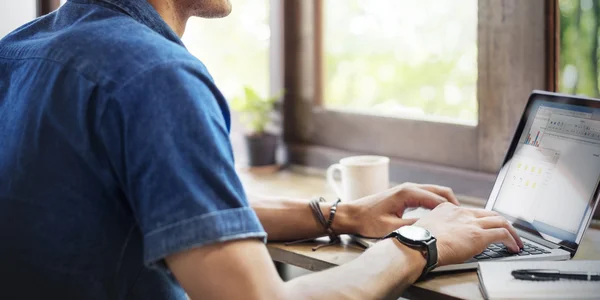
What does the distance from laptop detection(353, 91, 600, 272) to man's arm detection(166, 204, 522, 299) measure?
1.6 inches

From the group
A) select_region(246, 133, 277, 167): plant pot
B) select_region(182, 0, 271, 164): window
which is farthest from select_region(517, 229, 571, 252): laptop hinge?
select_region(182, 0, 271, 164): window

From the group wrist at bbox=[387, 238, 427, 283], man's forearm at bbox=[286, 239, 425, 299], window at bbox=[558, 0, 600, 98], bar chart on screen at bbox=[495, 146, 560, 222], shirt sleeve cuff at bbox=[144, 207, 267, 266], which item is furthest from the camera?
window at bbox=[558, 0, 600, 98]

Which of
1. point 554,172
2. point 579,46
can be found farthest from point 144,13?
point 579,46

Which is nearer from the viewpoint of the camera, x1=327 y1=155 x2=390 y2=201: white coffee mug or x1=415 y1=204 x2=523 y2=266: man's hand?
x1=415 y1=204 x2=523 y2=266: man's hand

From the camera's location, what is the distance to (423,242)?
1.15 m

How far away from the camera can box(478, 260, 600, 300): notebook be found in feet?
3.44

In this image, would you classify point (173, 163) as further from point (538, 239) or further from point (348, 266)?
point (538, 239)

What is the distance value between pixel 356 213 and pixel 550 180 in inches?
13.4

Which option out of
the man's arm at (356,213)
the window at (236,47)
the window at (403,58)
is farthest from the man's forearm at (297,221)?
the window at (236,47)

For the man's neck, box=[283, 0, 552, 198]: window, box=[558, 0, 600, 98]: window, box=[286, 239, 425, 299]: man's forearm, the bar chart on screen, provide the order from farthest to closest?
box=[283, 0, 552, 198]: window, box=[558, 0, 600, 98]: window, the bar chart on screen, the man's neck, box=[286, 239, 425, 299]: man's forearm

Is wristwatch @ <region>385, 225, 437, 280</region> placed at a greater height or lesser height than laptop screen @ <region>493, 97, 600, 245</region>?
lesser

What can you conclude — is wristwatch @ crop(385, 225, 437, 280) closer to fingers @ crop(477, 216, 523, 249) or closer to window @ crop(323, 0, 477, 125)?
fingers @ crop(477, 216, 523, 249)

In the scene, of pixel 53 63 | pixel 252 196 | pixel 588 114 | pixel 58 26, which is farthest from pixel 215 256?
pixel 588 114

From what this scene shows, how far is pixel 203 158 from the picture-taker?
2.99ft
